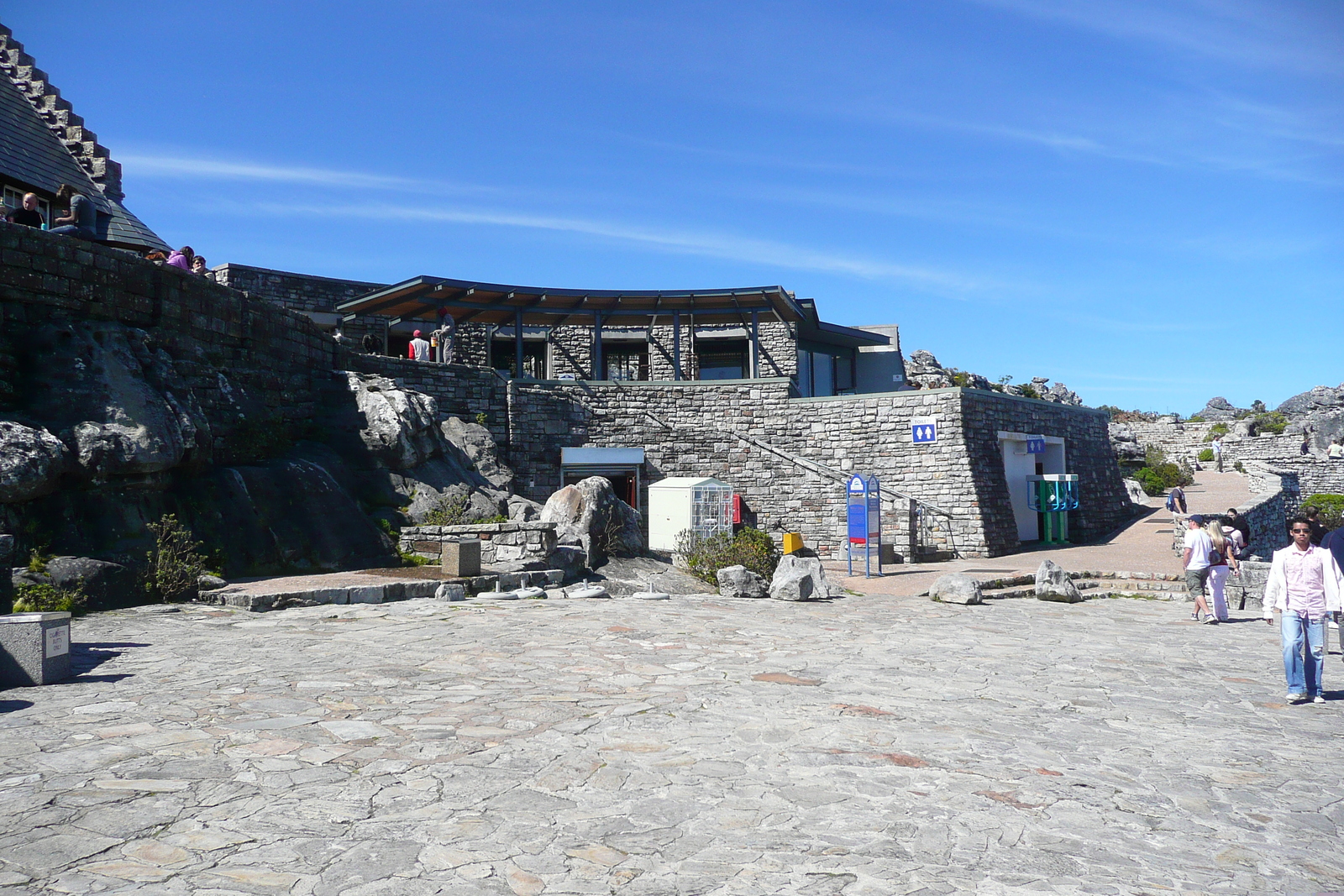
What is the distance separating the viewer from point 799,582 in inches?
494

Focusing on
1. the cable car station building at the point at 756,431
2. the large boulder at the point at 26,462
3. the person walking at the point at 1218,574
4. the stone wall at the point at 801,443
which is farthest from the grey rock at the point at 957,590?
the large boulder at the point at 26,462

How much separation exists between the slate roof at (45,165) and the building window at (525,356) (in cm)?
1015

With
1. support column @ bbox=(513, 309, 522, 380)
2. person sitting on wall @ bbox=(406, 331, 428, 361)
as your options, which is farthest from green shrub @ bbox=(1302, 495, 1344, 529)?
person sitting on wall @ bbox=(406, 331, 428, 361)

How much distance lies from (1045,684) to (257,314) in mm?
13227

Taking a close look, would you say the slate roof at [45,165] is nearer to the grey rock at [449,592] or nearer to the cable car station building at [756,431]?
the cable car station building at [756,431]

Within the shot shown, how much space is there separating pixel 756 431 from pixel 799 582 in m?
10.3

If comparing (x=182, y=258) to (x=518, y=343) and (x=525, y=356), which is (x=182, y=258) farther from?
(x=525, y=356)

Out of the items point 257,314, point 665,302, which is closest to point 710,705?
point 257,314

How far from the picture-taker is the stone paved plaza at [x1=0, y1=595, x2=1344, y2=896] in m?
3.31

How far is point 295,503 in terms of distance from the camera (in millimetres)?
12484

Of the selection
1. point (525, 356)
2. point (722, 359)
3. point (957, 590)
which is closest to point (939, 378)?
point (722, 359)

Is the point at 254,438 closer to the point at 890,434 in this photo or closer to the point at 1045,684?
the point at 1045,684

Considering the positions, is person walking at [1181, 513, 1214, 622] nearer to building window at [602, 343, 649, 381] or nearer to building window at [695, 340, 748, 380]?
building window at [695, 340, 748, 380]

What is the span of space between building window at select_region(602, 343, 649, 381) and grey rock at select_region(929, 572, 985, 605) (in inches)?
632
